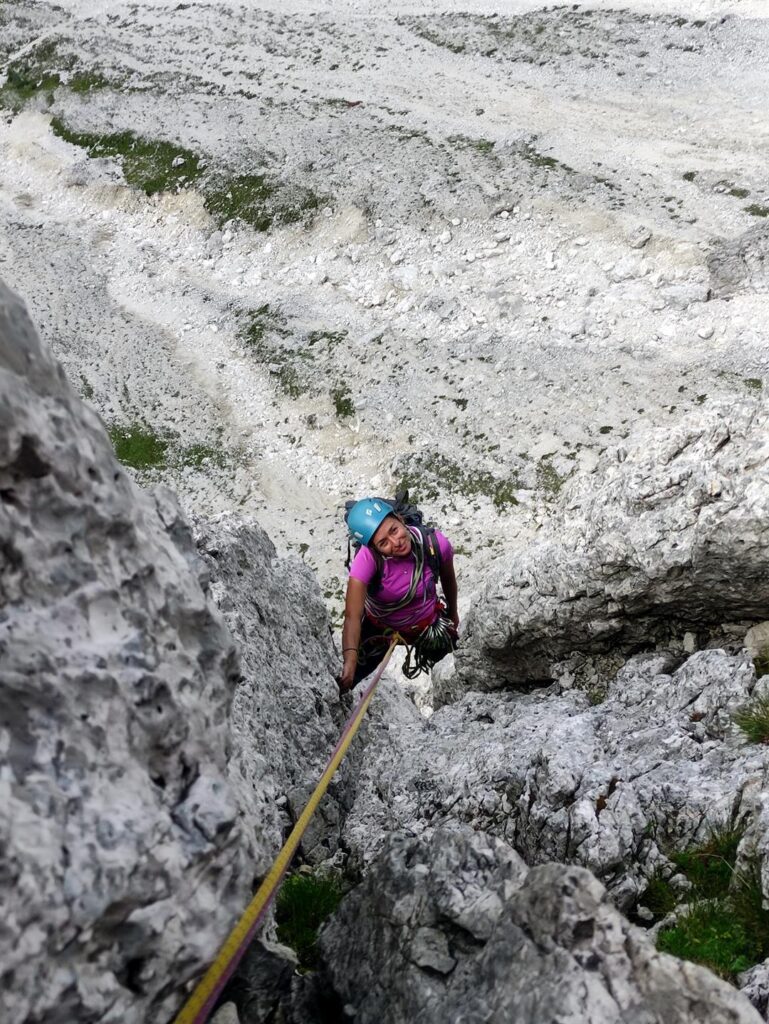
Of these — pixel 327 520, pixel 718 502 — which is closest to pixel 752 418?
pixel 718 502

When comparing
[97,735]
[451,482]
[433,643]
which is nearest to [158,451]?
[451,482]

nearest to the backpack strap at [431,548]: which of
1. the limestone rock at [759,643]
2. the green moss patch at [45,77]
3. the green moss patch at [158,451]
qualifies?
the limestone rock at [759,643]

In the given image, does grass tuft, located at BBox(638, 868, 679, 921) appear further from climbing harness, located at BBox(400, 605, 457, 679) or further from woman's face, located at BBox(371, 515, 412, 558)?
climbing harness, located at BBox(400, 605, 457, 679)

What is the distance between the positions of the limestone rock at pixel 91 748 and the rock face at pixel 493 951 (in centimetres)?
172

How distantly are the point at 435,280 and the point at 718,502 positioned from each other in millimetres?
31265

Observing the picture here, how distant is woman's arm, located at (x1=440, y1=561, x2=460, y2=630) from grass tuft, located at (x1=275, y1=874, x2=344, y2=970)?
5.22 meters

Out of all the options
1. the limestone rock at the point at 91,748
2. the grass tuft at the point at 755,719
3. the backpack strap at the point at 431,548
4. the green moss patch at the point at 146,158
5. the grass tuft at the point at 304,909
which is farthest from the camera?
the green moss patch at the point at 146,158

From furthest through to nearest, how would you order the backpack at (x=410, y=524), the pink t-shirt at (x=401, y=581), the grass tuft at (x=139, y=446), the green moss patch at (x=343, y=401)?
the grass tuft at (x=139, y=446) → the green moss patch at (x=343, y=401) → the backpack at (x=410, y=524) → the pink t-shirt at (x=401, y=581)

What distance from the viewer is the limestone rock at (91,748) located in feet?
13.2

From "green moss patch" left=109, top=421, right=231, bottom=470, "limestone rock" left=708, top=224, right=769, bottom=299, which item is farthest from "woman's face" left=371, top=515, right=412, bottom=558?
"limestone rock" left=708, top=224, right=769, bottom=299

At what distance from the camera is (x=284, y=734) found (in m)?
10.3

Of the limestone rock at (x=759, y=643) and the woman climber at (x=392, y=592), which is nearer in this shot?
the limestone rock at (x=759, y=643)

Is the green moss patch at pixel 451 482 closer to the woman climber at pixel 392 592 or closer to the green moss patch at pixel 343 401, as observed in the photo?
the green moss patch at pixel 343 401

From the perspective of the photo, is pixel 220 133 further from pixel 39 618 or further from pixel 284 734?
pixel 39 618
